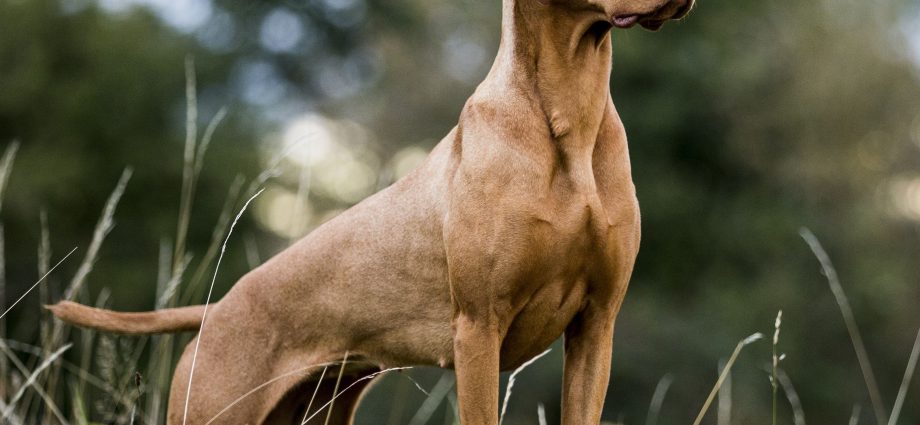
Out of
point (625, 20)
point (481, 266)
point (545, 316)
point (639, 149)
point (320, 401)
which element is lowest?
point (639, 149)

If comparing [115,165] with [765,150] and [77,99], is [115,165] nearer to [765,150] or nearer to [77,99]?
[77,99]

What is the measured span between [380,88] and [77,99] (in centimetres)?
596

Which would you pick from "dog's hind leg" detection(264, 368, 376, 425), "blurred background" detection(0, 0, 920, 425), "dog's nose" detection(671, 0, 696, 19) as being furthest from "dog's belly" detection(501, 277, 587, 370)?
"blurred background" detection(0, 0, 920, 425)

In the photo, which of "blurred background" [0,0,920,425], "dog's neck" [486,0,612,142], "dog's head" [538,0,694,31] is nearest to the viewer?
"dog's head" [538,0,694,31]

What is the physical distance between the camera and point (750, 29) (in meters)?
22.0

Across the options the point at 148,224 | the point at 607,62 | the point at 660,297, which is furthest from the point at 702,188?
the point at 607,62

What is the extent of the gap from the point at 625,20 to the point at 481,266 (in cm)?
76

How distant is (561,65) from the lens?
3.07 m

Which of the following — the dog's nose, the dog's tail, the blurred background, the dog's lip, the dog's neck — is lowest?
the blurred background

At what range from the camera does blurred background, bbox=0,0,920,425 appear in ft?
58.1

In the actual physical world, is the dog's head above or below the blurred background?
above

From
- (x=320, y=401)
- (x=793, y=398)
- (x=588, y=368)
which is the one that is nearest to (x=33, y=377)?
(x=320, y=401)

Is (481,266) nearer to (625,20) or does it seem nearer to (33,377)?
(625,20)

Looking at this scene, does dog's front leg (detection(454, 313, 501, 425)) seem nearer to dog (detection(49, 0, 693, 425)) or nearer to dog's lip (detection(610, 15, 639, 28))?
dog (detection(49, 0, 693, 425))
